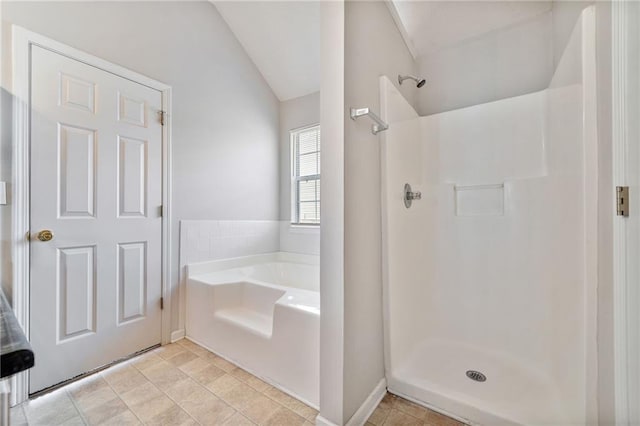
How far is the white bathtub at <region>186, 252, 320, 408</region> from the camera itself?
4.47ft

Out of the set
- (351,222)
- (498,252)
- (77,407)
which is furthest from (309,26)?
(77,407)

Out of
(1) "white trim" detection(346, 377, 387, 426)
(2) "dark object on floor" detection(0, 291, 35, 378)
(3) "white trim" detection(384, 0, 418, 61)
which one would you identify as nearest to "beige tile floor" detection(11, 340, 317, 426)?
(1) "white trim" detection(346, 377, 387, 426)

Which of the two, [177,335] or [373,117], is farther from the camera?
[177,335]

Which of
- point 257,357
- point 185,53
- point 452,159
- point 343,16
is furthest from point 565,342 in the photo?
point 185,53

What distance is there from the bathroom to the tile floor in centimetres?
1

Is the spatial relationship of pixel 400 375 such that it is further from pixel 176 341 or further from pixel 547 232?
pixel 176 341

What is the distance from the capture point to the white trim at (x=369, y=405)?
117 centimetres

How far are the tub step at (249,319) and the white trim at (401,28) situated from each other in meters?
2.12

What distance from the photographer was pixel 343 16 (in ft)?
3.67

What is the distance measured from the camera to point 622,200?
2.72ft

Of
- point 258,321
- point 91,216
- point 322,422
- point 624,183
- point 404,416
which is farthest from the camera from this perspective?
point 258,321

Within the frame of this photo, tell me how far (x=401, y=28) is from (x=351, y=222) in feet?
5.10

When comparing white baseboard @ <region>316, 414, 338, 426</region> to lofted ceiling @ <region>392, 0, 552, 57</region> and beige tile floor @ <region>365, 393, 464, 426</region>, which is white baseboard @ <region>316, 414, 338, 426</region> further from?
lofted ceiling @ <region>392, 0, 552, 57</region>

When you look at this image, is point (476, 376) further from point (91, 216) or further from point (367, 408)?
point (91, 216)
